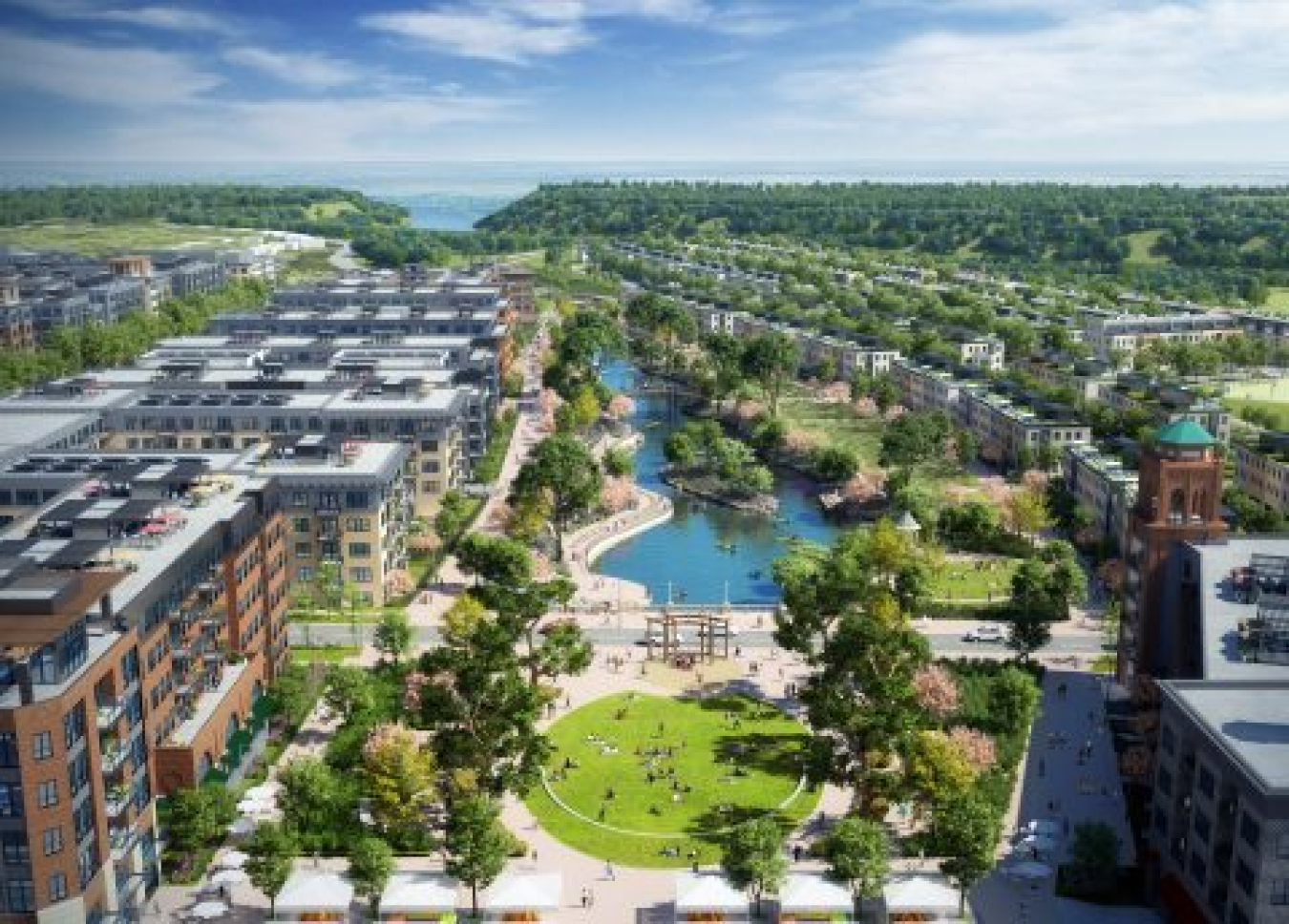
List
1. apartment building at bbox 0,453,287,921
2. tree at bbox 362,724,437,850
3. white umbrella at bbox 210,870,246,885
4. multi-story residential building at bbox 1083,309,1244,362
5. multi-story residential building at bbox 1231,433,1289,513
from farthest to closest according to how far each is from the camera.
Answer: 1. multi-story residential building at bbox 1083,309,1244,362
2. multi-story residential building at bbox 1231,433,1289,513
3. tree at bbox 362,724,437,850
4. white umbrella at bbox 210,870,246,885
5. apartment building at bbox 0,453,287,921

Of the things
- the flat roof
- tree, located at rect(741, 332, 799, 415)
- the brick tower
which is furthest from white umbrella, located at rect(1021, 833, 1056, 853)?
tree, located at rect(741, 332, 799, 415)

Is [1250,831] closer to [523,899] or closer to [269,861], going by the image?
[523,899]

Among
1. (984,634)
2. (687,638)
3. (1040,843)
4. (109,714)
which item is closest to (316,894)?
(109,714)

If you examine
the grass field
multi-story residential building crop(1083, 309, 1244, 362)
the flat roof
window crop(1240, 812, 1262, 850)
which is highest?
the grass field

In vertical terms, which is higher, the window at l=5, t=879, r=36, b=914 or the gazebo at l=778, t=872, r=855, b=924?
the window at l=5, t=879, r=36, b=914

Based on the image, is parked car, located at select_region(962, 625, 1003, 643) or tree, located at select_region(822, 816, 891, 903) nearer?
tree, located at select_region(822, 816, 891, 903)

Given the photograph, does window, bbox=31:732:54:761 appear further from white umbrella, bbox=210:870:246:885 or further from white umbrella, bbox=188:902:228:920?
white umbrella, bbox=210:870:246:885

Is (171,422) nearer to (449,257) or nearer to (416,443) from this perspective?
(416,443)
